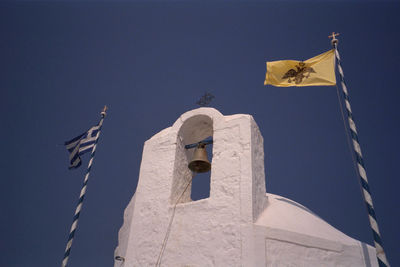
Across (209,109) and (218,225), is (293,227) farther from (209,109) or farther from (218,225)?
(209,109)

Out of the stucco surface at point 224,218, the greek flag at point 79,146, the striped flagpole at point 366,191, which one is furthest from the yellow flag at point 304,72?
the greek flag at point 79,146

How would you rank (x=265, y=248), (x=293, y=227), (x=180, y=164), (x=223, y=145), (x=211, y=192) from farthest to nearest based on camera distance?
(x=180, y=164) < (x=223, y=145) < (x=211, y=192) < (x=293, y=227) < (x=265, y=248)

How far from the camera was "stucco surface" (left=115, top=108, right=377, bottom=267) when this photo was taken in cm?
491

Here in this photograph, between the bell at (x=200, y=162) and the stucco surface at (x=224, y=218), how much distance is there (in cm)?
30

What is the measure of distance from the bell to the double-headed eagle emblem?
104 inches

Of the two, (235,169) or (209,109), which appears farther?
(209,109)

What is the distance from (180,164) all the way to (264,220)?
2.36 meters

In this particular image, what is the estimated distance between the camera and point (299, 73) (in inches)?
278

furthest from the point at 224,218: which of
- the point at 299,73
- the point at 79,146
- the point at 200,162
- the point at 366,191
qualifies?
the point at 79,146

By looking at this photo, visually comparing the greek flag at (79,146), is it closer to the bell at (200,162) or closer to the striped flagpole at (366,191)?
A: the bell at (200,162)

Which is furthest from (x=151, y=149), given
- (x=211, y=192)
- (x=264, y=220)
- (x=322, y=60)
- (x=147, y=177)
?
(x=322, y=60)

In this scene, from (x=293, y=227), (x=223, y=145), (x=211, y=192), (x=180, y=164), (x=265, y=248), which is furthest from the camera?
(x=180, y=164)

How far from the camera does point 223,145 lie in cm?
632

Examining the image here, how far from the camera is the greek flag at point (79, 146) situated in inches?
337
